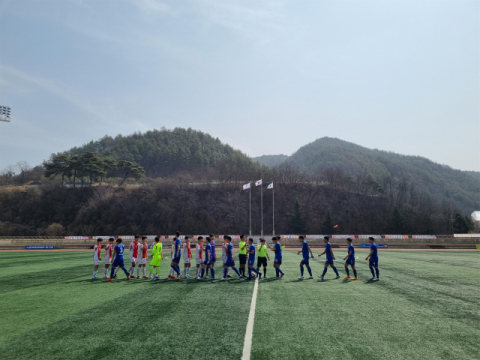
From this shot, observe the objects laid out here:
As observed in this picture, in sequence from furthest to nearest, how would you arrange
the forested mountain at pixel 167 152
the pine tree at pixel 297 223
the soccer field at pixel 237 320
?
the forested mountain at pixel 167 152
the pine tree at pixel 297 223
the soccer field at pixel 237 320

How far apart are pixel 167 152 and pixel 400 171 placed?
12621 cm

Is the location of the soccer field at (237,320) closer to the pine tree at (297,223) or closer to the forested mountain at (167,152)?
the pine tree at (297,223)

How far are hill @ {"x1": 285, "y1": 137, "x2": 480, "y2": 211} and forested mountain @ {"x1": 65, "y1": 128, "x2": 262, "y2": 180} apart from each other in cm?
4488

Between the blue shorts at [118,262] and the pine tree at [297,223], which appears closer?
the blue shorts at [118,262]

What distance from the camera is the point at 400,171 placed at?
16362cm

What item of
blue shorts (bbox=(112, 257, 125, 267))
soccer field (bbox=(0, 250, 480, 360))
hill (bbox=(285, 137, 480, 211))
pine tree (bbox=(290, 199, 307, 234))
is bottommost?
soccer field (bbox=(0, 250, 480, 360))

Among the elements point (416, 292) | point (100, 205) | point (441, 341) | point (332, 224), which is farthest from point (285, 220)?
point (441, 341)

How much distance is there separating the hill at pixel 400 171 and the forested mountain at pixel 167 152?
4488 centimetres

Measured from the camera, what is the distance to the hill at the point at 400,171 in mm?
145750

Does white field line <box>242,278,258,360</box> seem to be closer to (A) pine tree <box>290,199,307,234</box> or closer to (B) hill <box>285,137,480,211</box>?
(A) pine tree <box>290,199,307,234</box>

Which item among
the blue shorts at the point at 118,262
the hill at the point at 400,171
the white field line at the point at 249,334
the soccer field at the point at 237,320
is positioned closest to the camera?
the white field line at the point at 249,334

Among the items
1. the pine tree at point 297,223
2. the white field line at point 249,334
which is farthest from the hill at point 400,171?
the white field line at point 249,334

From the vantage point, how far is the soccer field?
5.43 metres

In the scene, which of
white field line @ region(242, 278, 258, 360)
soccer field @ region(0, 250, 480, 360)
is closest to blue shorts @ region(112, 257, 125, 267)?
soccer field @ region(0, 250, 480, 360)
